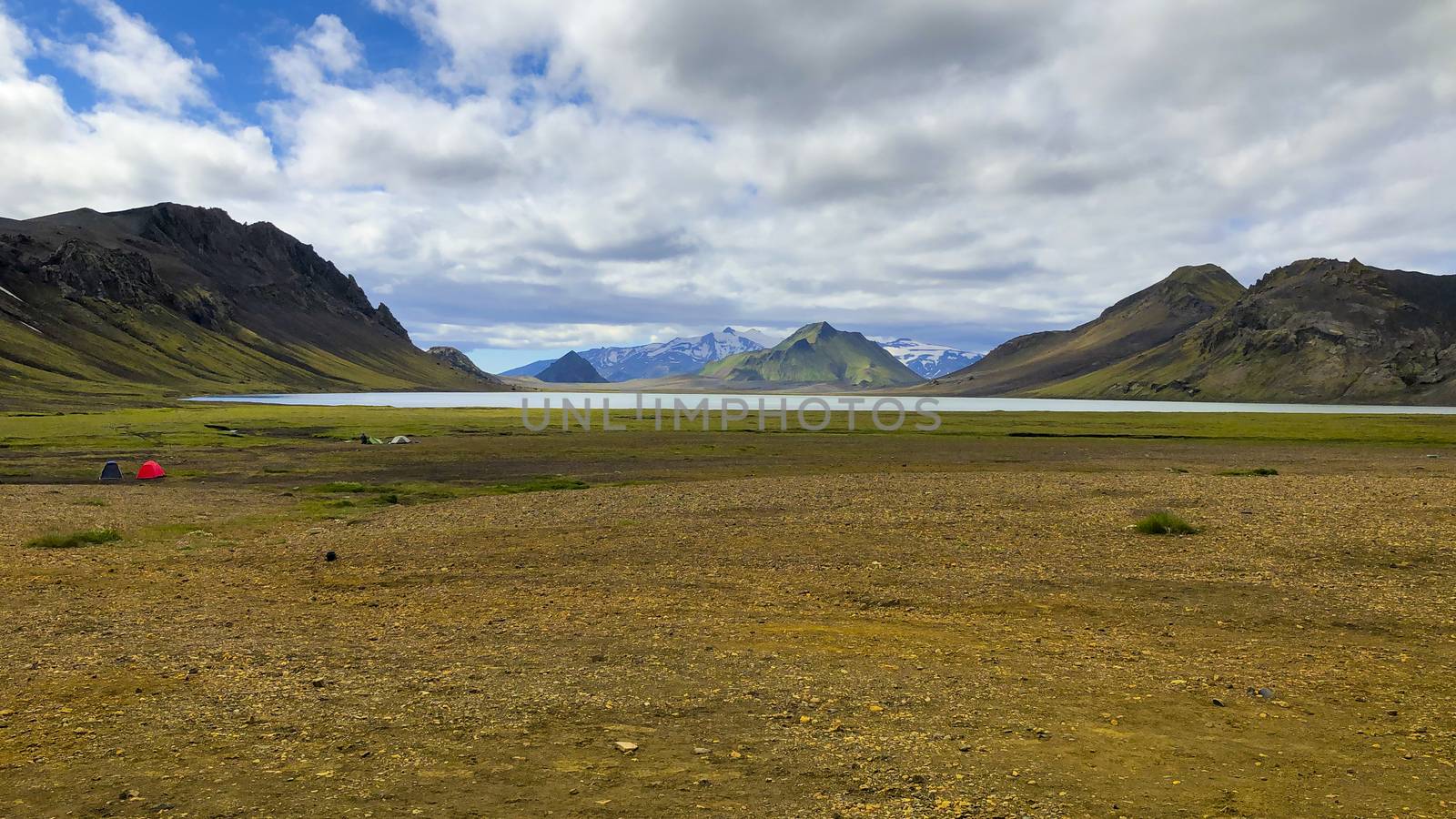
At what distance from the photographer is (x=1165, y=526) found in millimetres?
23406

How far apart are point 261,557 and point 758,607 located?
44.1 feet

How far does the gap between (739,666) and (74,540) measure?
20323 mm

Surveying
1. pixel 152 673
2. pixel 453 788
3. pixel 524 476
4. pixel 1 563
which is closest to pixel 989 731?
pixel 453 788

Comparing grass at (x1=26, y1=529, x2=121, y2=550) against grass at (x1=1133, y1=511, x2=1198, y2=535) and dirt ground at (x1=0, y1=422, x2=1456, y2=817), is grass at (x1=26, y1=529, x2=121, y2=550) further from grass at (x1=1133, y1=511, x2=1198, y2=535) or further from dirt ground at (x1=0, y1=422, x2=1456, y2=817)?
grass at (x1=1133, y1=511, x2=1198, y2=535)

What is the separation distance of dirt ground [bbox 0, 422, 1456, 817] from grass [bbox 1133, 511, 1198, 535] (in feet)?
1.42

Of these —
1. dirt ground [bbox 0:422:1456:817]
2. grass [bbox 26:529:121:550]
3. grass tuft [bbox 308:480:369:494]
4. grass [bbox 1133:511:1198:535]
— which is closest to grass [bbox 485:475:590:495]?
grass tuft [bbox 308:480:369:494]

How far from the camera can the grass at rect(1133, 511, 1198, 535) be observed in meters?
23.2

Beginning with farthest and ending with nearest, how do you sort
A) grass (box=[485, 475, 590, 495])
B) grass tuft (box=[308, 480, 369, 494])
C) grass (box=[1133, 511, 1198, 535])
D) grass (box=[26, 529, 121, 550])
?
grass (box=[485, 475, 590, 495])
grass tuft (box=[308, 480, 369, 494])
grass (box=[1133, 511, 1198, 535])
grass (box=[26, 529, 121, 550])

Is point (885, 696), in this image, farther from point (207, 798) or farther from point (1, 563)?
point (1, 563)

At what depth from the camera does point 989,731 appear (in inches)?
374

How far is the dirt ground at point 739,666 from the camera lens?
804 centimetres

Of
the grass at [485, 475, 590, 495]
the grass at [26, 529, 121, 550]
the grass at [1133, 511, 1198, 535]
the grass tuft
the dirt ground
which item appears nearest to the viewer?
the dirt ground

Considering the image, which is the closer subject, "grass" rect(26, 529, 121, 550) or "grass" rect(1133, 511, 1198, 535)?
"grass" rect(26, 529, 121, 550)

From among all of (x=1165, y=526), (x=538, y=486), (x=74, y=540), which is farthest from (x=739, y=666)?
(x=538, y=486)
